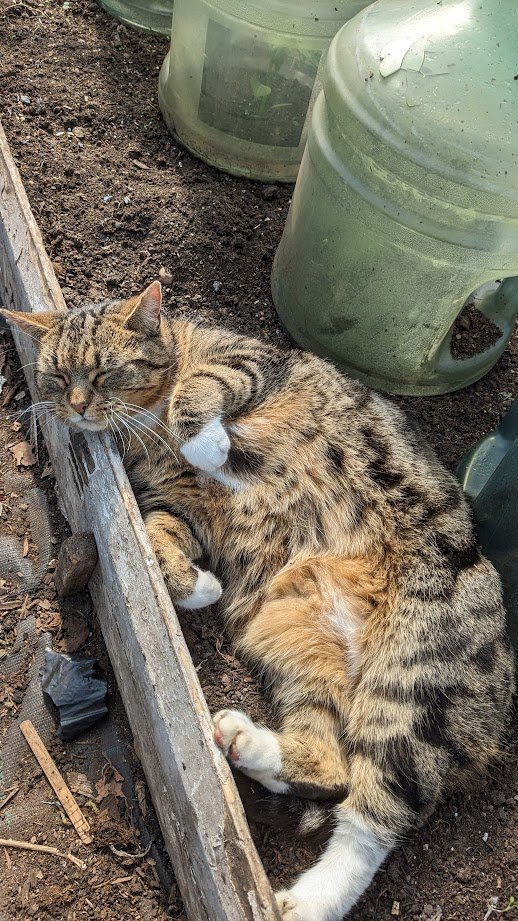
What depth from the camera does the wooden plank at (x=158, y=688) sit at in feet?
6.88

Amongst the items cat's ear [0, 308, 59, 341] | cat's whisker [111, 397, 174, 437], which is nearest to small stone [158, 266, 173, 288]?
cat's ear [0, 308, 59, 341]

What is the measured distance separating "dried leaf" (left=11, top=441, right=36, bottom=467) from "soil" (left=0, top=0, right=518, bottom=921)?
0.03m

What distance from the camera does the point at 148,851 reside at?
8.49 feet

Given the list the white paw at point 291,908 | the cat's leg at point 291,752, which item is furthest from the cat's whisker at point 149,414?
the white paw at point 291,908

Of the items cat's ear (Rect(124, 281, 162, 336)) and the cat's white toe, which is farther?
cat's ear (Rect(124, 281, 162, 336))

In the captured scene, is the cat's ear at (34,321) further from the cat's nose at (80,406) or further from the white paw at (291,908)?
the white paw at (291,908)

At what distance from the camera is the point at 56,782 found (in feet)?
8.87

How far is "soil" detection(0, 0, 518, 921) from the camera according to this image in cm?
254

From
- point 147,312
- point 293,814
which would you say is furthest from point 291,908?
point 147,312

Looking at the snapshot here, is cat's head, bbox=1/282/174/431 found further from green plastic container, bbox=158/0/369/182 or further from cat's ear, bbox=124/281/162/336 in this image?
green plastic container, bbox=158/0/369/182

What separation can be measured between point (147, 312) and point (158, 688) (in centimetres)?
144

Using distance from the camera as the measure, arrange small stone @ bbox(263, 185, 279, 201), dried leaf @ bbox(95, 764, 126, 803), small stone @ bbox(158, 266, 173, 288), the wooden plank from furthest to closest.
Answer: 1. small stone @ bbox(263, 185, 279, 201)
2. small stone @ bbox(158, 266, 173, 288)
3. dried leaf @ bbox(95, 764, 126, 803)
4. the wooden plank

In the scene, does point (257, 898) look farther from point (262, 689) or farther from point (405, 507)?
point (405, 507)

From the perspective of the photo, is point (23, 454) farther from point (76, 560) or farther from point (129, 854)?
Result: point (129, 854)
